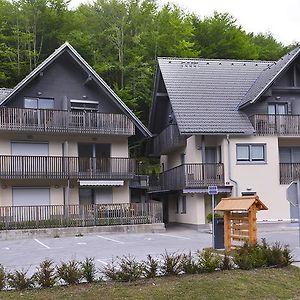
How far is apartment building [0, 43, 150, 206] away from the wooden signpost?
13914mm

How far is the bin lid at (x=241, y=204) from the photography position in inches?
Answer: 681

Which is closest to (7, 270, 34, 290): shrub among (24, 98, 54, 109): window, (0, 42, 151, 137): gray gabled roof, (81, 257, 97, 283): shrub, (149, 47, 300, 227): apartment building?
(81, 257, 97, 283): shrub

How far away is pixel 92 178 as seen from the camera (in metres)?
31.0

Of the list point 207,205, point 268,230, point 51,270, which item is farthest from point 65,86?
point 51,270

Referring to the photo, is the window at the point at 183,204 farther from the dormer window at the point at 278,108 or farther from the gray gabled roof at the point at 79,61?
the dormer window at the point at 278,108

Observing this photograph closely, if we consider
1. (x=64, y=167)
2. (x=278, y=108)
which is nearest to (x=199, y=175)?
(x=278, y=108)

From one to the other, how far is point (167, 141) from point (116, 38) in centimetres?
1329

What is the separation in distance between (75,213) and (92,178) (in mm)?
2841

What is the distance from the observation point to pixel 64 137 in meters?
32.0

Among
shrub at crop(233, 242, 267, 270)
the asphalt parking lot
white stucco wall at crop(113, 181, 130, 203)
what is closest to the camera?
shrub at crop(233, 242, 267, 270)

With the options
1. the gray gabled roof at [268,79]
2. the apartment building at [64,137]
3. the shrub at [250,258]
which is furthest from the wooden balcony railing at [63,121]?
the shrub at [250,258]

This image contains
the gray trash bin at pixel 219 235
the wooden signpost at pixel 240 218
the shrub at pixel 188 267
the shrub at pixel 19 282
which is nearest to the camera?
the shrub at pixel 19 282

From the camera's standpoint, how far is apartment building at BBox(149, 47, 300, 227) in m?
31.2

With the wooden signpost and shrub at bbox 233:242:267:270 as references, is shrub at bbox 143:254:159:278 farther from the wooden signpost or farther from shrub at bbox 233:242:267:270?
the wooden signpost
